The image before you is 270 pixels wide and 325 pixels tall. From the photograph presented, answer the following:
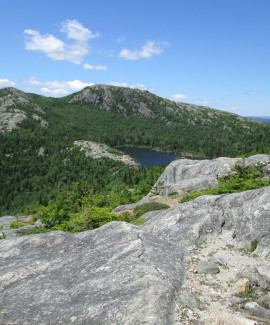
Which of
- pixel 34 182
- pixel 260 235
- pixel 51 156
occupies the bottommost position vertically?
pixel 34 182

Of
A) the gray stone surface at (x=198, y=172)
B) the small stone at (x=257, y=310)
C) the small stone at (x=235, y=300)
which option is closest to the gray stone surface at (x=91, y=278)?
the small stone at (x=235, y=300)

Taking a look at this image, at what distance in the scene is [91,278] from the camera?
13.3 metres

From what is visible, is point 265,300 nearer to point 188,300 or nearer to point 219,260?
point 188,300

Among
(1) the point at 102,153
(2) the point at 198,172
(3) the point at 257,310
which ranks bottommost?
(1) the point at 102,153

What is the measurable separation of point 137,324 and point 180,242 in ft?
29.8

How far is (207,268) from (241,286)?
2130 millimetres

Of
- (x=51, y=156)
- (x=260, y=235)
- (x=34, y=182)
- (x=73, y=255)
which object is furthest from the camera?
(x=51, y=156)

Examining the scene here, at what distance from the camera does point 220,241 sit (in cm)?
1831

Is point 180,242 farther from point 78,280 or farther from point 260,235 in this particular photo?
point 78,280

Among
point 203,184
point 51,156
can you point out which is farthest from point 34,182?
point 203,184

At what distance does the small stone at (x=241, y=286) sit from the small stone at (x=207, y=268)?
1.52m

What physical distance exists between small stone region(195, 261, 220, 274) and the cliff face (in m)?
0.05

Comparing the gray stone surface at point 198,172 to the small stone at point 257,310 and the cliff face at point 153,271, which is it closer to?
the cliff face at point 153,271

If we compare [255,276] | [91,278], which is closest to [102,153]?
[91,278]
